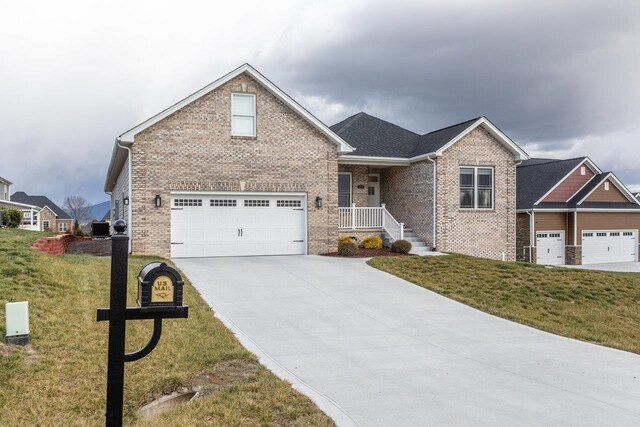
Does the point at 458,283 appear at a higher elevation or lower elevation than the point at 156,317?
lower

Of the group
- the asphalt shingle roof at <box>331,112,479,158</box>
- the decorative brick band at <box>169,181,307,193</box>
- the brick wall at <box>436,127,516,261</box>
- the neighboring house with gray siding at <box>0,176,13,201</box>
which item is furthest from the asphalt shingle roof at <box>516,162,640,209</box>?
the neighboring house with gray siding at <box>0,176,13,201</box>

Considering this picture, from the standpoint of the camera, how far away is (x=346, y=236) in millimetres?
20516

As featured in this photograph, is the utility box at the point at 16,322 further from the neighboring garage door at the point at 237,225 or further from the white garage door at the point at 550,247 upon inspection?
the white garage door at the point at 550,247

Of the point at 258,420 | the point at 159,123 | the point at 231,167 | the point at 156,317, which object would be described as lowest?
the point at 258,420

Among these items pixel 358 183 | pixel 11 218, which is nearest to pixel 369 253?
pixel 358 183

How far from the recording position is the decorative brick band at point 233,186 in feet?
56.5

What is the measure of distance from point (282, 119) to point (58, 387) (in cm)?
1414

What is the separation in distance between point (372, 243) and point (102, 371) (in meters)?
14.8

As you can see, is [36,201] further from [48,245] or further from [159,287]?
[159,287]

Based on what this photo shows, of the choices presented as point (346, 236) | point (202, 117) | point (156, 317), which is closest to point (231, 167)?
point (202, 117)

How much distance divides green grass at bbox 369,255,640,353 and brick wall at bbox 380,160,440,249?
3.75 metres

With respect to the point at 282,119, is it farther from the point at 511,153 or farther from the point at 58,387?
the point at 58,387

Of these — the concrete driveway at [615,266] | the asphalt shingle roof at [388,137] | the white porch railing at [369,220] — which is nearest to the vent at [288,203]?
the white porch railing at [369,220]

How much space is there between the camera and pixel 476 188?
22.0m
